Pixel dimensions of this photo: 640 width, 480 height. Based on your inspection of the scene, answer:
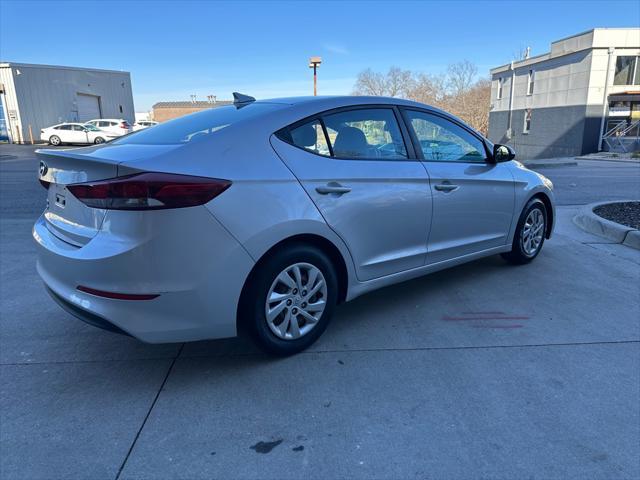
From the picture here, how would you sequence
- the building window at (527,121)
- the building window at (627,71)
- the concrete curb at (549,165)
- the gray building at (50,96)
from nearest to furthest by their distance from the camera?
1. the concrete curb at (549,165)
2. the building window at (627,71)
3. the gray building at (50,96)
4. the building window at (527,121)

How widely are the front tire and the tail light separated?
595 millimetres

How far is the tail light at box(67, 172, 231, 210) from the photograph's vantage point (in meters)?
2.51

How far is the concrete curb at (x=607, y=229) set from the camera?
5.86 meters

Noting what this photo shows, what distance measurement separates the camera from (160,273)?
2588 mm

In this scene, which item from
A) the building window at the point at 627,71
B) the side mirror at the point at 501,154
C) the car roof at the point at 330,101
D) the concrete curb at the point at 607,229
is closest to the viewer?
the car roof at the point at 330,101

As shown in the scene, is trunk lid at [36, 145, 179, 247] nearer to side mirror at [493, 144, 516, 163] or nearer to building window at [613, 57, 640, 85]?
side mirror at [493, 144, 516, 163]

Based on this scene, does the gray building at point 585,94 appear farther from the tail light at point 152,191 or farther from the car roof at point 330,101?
the tail light at point 152,191

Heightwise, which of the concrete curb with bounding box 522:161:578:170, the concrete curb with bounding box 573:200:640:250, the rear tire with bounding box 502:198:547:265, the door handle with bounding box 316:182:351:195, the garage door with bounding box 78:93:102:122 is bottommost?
the concrete curb with bounding box 522:161:578:170

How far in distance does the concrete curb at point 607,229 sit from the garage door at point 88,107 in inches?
1590

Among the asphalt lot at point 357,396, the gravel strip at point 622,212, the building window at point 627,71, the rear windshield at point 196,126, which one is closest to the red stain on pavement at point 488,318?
the asphalt lot at point 357,396

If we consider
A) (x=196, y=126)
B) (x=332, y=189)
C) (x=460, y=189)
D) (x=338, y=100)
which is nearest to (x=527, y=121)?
(x=460, y=189)

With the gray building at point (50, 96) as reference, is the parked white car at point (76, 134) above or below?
below

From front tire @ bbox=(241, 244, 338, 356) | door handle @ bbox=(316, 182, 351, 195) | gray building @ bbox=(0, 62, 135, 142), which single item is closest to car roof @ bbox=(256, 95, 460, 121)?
door handle @ bbox=(316, 182, 351, 195)

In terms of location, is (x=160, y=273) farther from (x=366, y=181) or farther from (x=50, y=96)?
(x=50, y=96)
